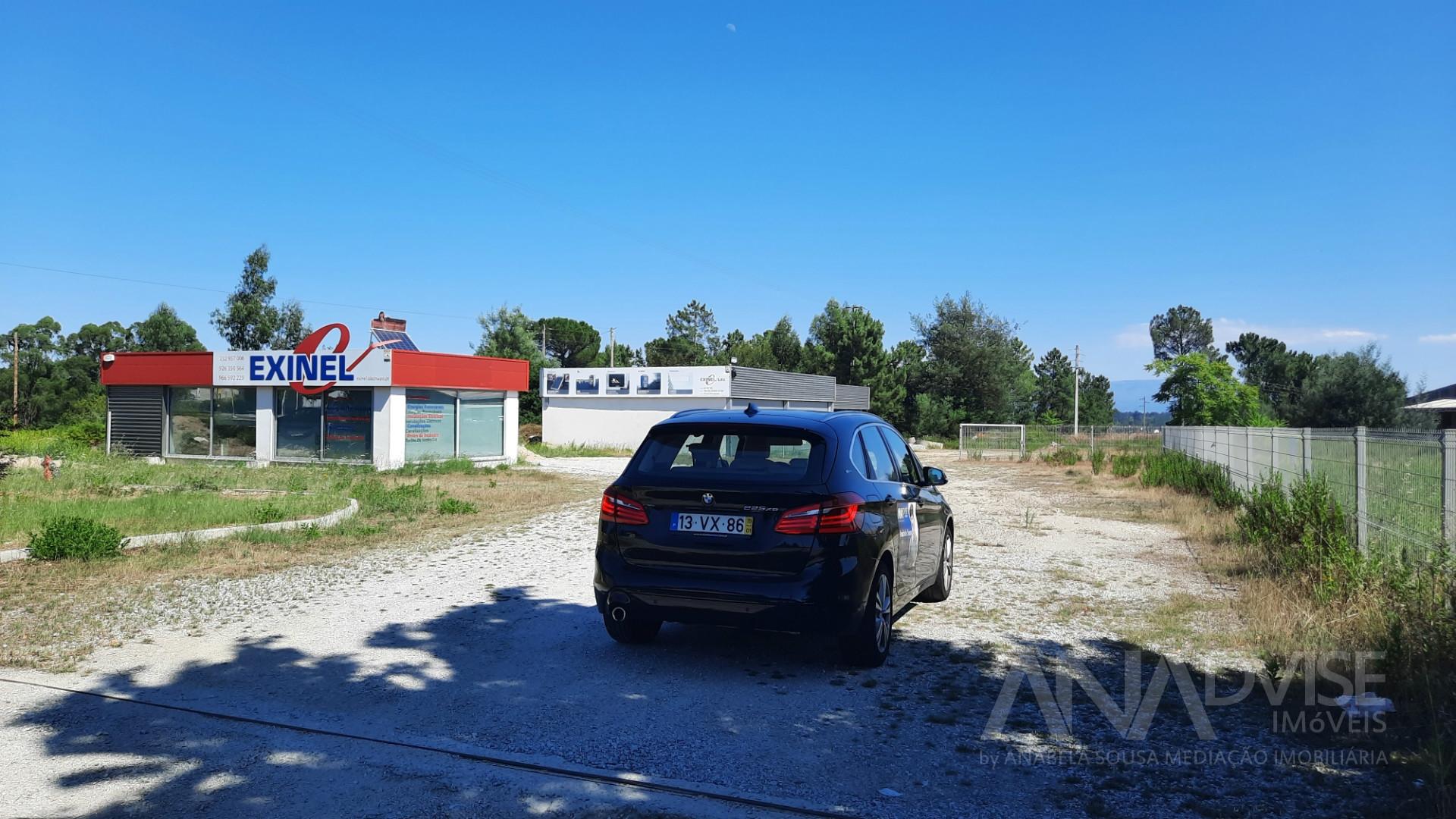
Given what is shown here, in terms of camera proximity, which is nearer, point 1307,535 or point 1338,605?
point 1338,605

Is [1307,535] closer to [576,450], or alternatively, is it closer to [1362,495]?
[1362,495]

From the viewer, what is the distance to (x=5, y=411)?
5875 cm

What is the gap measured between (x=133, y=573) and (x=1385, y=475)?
11925 millimetres

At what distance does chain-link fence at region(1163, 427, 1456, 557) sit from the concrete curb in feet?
41.8

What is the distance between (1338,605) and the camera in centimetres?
703

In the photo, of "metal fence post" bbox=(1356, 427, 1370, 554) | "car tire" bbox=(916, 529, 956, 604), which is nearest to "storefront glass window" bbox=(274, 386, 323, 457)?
"car tire" bbox=(916, 529, 956, 604)

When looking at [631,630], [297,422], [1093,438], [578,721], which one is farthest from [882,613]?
[1093,438]

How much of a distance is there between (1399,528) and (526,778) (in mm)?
7090

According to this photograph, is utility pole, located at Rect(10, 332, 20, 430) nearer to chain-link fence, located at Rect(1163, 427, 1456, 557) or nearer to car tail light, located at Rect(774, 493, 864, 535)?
car tail light, located at Rect(774, 493, 864, 535)

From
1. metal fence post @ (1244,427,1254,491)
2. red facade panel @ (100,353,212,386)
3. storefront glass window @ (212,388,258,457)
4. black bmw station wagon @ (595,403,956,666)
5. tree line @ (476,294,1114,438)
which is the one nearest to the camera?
black bmw station wagon @ (595,403,956,666)

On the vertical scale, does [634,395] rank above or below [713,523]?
above

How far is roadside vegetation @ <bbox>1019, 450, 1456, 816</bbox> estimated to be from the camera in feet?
15.9

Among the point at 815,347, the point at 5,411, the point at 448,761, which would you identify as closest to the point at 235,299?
the point at 5,411

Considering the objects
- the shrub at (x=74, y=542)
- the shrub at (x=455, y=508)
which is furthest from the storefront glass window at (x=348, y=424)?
the shrub at (x=74, y=542)
